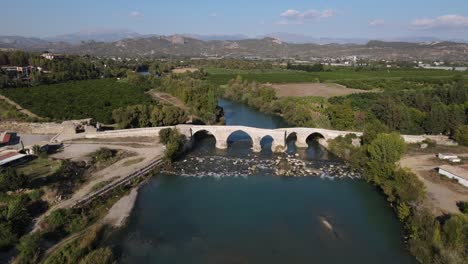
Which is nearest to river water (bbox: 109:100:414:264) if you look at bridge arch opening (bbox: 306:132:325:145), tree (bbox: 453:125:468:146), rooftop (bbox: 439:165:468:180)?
bridge arch opening (bbox: 306:132:325:145)

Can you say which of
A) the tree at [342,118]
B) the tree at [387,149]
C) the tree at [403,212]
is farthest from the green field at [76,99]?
the tree at [403,212]

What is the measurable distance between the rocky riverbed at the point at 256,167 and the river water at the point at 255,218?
90mm

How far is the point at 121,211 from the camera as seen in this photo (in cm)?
2358

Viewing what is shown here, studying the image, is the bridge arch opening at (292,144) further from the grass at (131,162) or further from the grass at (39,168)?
the grass at (39,168)

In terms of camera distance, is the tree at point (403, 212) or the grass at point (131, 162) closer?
the tree at point (403, 212)

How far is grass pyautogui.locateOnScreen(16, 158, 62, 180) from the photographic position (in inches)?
1024

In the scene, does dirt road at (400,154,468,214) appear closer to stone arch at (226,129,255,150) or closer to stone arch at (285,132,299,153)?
stone arch at (285,132,299,153)

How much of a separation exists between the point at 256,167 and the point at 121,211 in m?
12.5

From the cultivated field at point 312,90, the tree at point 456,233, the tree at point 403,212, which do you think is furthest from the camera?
the cultivated field at point 312,90

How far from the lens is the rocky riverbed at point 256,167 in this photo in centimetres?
3020

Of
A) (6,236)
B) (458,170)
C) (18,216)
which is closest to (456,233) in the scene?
(458,170)

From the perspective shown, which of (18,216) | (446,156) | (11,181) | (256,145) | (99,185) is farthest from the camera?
(256,145)

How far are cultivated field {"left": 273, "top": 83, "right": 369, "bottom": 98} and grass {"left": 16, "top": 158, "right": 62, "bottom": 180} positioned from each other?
46064 millimetres

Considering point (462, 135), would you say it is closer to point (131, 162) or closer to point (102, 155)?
point (131, 162)
